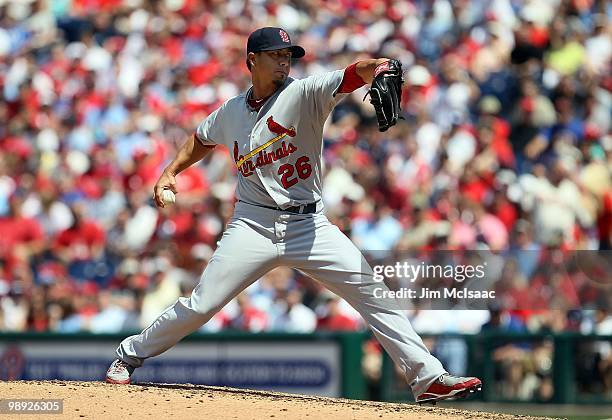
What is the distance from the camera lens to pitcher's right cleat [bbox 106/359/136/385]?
280 inches

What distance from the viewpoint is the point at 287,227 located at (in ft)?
22.2

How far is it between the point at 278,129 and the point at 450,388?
1.57 m

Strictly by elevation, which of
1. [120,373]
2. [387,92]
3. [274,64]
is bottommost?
[120,373]

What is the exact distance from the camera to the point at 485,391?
1071 cm

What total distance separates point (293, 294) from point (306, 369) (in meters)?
0.87

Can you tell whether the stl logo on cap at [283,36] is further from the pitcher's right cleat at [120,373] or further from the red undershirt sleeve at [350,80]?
the pitcher's right cleat at [120,373]

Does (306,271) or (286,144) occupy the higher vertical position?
(286,144)

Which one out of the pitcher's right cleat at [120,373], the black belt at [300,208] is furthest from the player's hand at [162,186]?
the pitcher's right cleat at [120,373]

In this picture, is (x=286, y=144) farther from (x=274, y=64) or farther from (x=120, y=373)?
(x=120, y=373)

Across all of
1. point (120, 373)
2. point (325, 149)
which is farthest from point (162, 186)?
point (325, 149)

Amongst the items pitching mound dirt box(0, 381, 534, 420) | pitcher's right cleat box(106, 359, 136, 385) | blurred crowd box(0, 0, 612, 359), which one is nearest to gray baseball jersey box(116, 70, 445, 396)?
pitching mound dirt box(0, 381, 534, 420)

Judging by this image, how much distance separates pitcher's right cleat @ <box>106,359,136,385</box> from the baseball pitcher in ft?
1.37

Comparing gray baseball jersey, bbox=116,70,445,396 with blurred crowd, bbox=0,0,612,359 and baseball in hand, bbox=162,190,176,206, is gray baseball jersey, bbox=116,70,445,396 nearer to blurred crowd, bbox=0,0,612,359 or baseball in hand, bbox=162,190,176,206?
baseball in hand, bbox=162,190,176,206

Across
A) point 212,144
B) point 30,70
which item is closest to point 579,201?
point 212,144
